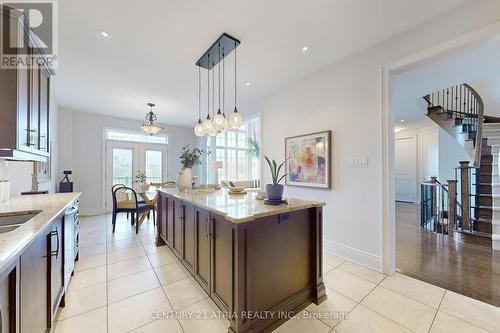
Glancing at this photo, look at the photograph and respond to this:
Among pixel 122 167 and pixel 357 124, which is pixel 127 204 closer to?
pixel 122 167

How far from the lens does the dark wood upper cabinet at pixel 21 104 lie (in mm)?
1475

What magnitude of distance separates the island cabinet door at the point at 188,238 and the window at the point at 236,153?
4467 millimetres

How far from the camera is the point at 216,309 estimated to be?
5.82 ft

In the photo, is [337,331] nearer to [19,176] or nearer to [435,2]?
[435,2]

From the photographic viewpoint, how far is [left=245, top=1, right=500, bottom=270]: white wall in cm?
215

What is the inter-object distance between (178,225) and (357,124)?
2649mm

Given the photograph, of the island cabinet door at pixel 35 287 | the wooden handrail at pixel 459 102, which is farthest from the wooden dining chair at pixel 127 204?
the wooden handrail at pixel 459 102

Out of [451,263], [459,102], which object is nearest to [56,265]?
[451,263]

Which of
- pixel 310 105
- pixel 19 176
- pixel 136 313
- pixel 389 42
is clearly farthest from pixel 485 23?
pixel 19 176

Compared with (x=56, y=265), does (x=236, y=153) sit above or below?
above

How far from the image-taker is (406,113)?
5.31 m

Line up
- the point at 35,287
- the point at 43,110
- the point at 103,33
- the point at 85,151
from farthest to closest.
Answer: the point at 85,151, the point at 103,33, the point at 43,110, the point at 35,287

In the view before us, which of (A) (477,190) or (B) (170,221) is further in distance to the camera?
(A) (477,190)

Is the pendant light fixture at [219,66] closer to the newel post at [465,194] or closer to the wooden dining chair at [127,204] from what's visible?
the wooden dining chair at [127,204]
